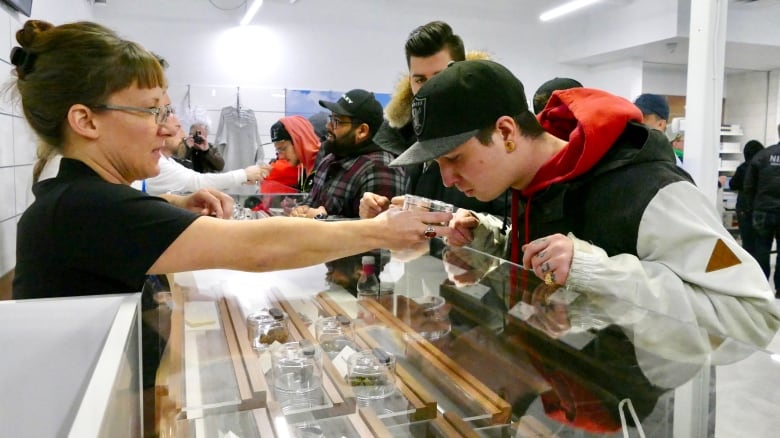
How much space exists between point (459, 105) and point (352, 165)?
1.61 meters

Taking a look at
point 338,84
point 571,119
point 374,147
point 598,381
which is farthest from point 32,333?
point 338,84

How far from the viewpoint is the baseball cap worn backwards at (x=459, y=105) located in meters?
1.41

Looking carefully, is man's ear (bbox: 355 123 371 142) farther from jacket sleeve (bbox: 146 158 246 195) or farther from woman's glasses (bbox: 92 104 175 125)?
woman's glasses (bbox: 92 104 175 125)

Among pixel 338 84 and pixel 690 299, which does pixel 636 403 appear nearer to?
pixel 690 299

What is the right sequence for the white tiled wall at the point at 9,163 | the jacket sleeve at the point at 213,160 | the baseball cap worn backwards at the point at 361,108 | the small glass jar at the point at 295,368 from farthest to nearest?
the jacket sleeve at the point at 213,160
the baseball cap worn backwards at the point at 361,108
the white tiled wall at the point at 9,163
the small glass jar at the point at 295,368

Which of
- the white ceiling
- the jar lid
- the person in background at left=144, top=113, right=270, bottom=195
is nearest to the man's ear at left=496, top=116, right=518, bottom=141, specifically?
the jar lid

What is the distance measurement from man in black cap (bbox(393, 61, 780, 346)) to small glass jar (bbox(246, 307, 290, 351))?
527 millimetres

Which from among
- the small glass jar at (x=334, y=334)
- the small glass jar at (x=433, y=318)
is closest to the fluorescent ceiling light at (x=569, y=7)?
the small glass jar at (x=433, y=318)

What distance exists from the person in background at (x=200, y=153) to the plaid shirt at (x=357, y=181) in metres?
3.80

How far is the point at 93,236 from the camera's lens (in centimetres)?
109

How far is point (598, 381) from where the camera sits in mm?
1093

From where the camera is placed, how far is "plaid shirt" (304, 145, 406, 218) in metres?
2.86

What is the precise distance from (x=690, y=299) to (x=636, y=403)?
33cm

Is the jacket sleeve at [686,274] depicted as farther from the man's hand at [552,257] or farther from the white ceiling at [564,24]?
the white ceiling at [564,24]
